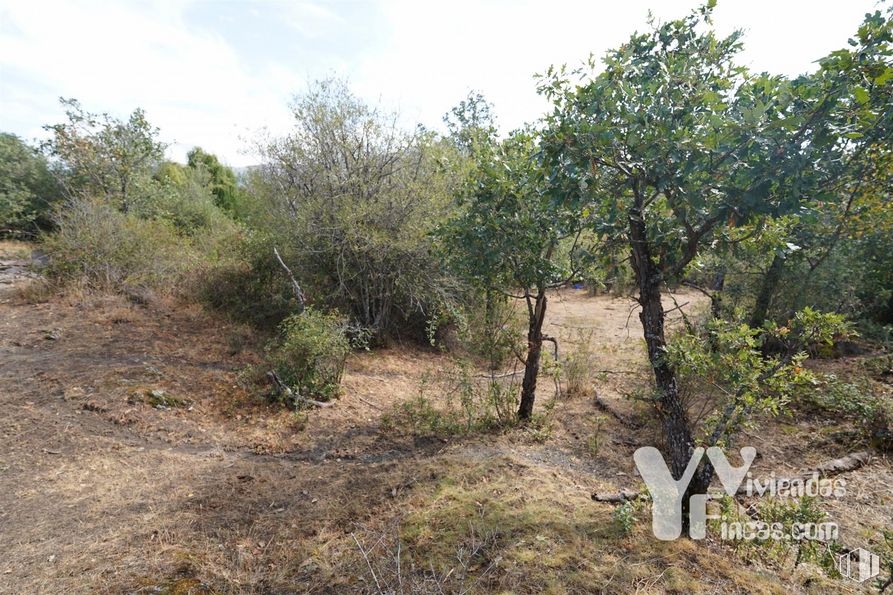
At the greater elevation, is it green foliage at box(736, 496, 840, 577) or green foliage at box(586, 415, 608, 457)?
green foliage at box(736, 496, 840, 577)

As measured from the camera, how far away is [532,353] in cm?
477

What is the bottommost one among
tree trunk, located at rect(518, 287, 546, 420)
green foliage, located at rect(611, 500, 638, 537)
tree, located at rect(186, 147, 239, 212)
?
green foliage, located at rect(611, 500, 638, 537)

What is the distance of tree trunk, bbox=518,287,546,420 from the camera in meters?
4.60

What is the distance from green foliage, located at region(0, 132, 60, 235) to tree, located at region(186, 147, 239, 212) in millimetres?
5126

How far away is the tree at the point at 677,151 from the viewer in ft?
6.88

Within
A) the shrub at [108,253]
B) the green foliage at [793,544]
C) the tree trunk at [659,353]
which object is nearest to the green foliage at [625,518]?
the tree trunk at [659,353]

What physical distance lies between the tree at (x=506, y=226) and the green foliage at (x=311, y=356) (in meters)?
2.05

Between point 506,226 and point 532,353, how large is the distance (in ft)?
5.24

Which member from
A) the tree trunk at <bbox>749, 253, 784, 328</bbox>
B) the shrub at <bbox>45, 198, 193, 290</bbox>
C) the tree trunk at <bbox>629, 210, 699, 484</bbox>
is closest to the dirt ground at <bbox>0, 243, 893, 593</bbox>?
the tree trunk at <bbox>629, 210, 699, 484</bbox>

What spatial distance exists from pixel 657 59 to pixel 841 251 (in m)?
5.73

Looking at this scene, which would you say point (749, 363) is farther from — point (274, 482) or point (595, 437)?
point (274, 482)

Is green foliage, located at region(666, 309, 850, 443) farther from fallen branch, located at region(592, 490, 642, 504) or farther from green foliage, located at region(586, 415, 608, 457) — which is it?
green foliage, located at region(586, 415, 608, 457)

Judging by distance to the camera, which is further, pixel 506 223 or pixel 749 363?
pixel 506 223

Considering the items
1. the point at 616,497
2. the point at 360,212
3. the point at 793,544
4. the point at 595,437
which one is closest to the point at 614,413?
the point at 595,437
